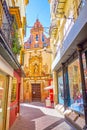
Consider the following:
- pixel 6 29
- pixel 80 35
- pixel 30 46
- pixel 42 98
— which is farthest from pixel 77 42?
pixel 30 46

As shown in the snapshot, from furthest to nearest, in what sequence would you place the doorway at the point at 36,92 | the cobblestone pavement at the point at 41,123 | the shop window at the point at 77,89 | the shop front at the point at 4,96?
the doorway at the point at 36,92, the shop window at the point at 77,89, the cobblestone pavement at the point at 41,123, the shop front at the point at 4,96

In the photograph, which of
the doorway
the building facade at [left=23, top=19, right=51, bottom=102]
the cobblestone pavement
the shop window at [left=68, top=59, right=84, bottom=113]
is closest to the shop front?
the cobblestone pavement

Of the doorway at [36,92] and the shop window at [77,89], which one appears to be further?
the doorway at [36,92]

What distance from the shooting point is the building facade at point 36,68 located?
2164cm

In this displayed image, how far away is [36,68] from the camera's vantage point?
75.7ft

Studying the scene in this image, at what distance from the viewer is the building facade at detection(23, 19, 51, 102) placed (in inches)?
852

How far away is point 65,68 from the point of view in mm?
9000

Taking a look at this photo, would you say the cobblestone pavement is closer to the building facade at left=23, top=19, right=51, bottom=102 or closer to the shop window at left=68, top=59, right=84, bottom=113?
the shop window at left=68, top=59, right=84, bottom=113

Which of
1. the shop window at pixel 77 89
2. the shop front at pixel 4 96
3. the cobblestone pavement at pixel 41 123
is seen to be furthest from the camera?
the shop window at pixel 77 89

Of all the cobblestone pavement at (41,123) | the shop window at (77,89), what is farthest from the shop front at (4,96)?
the shop window at (77,89)

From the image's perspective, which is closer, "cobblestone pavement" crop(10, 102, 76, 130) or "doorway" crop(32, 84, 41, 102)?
"cobblestone pavement" crop(10, 102, 76, 130)

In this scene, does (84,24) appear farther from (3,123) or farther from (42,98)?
(42,98)

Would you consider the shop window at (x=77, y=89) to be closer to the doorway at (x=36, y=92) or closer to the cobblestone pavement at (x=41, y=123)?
the cobblestone pavement at (x=41, y=123)

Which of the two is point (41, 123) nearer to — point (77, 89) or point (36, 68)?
point (77, 89)
